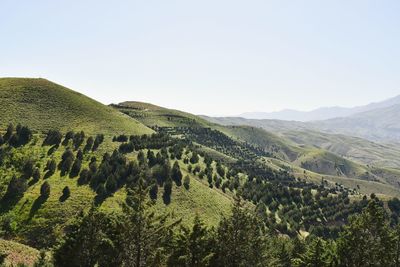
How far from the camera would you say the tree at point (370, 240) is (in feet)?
155

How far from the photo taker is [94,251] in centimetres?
4078

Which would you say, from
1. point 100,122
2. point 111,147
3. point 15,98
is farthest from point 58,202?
point 15,98

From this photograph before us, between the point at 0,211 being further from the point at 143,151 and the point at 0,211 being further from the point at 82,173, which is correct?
the point at 143,151

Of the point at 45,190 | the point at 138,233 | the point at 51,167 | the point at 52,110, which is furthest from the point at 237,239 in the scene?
the point at 52,110

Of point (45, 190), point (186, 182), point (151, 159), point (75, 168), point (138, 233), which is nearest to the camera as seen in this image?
point (138, 233)

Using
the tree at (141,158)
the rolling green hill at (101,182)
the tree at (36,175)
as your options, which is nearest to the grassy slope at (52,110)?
the rolling green hill at (101,182)

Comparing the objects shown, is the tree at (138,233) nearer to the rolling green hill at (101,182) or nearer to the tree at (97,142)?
the rolling green hill at (101,182)

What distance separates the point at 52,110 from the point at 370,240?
138m

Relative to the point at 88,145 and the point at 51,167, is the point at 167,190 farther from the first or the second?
the point at 88,145

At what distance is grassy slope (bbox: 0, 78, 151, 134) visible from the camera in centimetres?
13888

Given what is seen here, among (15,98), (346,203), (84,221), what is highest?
(15,98)

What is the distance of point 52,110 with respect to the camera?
154 metres

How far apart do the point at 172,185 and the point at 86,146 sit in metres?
32.6

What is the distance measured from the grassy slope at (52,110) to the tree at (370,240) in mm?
108881
